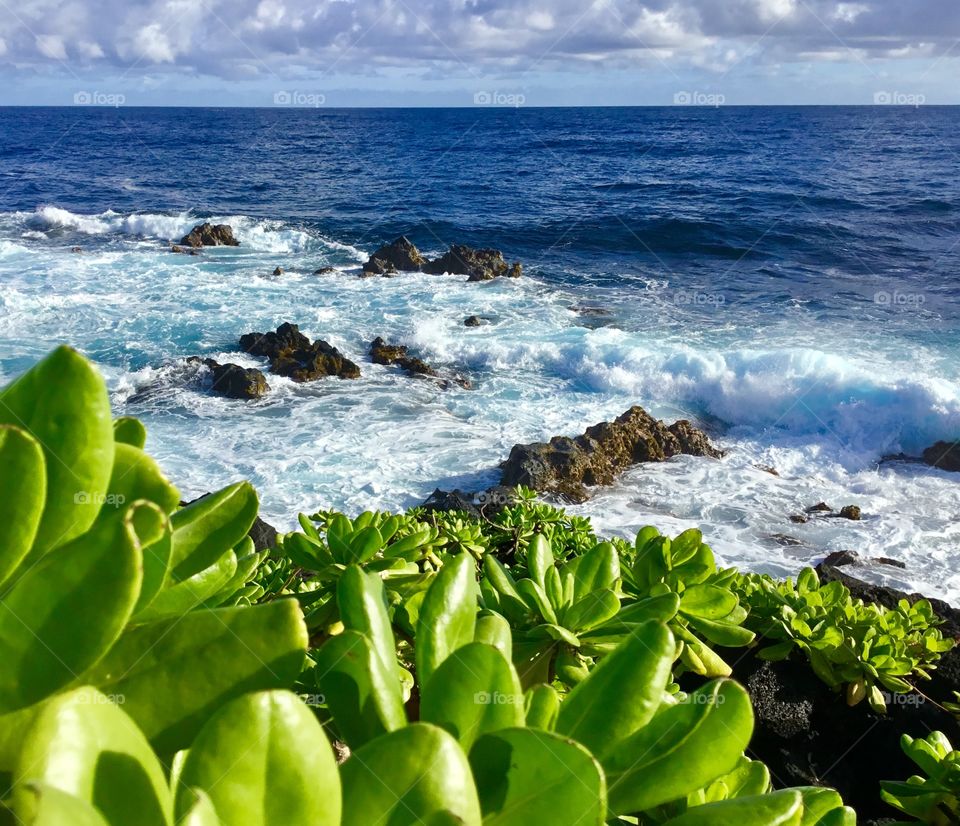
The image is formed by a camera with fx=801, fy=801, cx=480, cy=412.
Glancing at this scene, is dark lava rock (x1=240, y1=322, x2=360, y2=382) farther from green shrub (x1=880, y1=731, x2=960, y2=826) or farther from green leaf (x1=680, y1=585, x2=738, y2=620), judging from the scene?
green shrub (x1=880, y1=731, x2=960, y2=826)

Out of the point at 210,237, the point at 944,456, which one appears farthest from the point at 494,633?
the point at 210,237

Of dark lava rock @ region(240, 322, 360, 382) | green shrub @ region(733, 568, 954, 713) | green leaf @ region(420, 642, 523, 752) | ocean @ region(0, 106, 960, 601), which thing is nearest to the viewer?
green leaf @ region(420, 642, 523, 752)

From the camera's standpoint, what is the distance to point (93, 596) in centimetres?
72

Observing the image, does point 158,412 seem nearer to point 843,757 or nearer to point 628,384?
point 628,384

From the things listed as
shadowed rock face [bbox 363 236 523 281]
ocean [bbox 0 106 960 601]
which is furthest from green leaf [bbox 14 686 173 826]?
shadowed rock face [bbox 363 236 523 281]

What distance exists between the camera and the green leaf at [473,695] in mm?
896

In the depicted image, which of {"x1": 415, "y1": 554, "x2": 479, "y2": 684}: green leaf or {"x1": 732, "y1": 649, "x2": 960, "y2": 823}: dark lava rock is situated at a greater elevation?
{"x1": 415, "y1": 554, "x2": 479, "y2": 684}: green leaf

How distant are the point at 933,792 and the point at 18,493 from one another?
1.84 m

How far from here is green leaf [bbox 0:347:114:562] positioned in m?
0.79

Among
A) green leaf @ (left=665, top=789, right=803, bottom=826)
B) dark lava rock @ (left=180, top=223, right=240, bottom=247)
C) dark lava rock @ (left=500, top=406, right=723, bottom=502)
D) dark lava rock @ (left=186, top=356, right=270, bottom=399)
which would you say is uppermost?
green leaf @ (left=665, top=789, right=803, bottom=826)

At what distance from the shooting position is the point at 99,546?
2.32 ft

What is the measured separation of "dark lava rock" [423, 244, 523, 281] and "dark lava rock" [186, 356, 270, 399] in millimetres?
9343

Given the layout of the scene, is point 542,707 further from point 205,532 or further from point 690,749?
point 205,532

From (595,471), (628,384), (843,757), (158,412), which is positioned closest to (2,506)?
(843,757)
